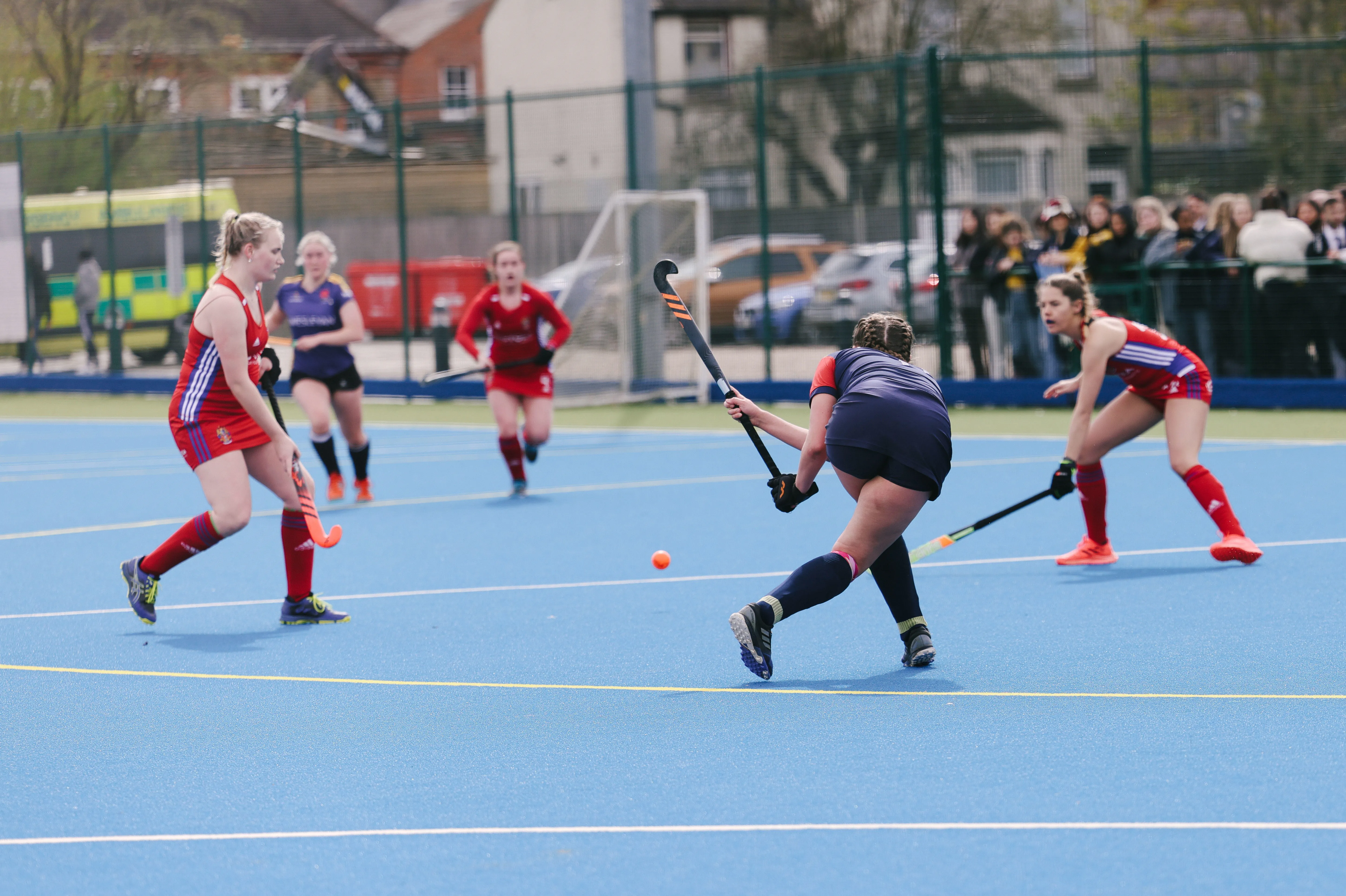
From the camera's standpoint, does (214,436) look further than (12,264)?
No

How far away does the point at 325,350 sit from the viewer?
12055 mm

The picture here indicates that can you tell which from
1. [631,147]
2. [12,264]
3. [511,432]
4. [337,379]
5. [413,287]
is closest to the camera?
[337,379]

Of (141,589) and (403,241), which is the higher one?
(403,241)

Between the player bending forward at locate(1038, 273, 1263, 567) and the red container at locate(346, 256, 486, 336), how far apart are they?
13668 millimetres

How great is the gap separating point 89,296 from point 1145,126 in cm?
1409

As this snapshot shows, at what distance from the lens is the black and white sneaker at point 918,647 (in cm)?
665

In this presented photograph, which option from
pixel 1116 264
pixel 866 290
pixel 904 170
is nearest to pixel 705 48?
pixel 866 290

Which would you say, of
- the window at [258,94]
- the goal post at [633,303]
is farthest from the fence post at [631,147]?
the window at [258,94]

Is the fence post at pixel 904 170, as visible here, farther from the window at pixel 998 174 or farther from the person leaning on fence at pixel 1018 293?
the person leaning on fence at pixel 1018 293

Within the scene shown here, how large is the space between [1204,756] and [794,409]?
12999 millimetres

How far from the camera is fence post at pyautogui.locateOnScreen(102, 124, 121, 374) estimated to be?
75.3 feet

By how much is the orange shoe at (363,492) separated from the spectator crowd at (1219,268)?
7153mm

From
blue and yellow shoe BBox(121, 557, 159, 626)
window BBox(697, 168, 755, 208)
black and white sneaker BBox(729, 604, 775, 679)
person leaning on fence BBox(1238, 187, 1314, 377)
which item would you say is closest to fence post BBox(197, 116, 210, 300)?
window BBox(697, 168, 755, 208)

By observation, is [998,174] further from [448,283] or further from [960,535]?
[960,535]
